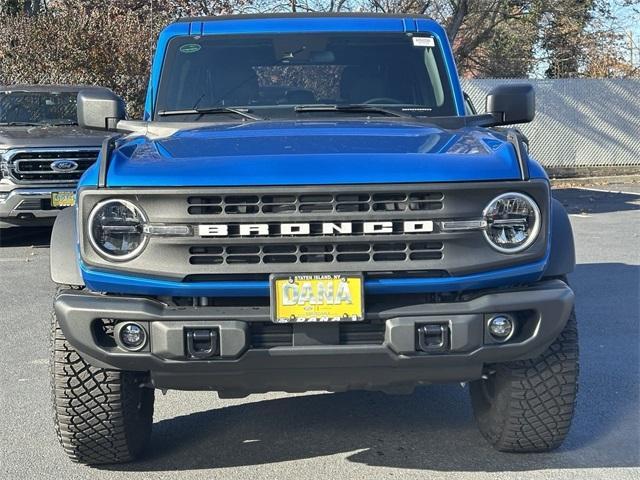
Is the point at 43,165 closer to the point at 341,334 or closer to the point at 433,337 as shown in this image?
the point at 341,334

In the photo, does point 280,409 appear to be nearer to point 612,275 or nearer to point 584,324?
point 584,324

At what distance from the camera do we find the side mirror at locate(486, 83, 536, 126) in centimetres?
505

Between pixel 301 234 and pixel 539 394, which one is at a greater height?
pixel 301 234

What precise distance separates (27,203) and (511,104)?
23.3 feet

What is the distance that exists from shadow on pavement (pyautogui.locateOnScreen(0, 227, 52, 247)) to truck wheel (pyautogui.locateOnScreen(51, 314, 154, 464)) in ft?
26.9

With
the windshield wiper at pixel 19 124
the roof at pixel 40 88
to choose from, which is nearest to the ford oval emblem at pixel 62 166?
the windshield wiper at pixel 19 124

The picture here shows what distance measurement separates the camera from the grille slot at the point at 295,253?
12.1ft


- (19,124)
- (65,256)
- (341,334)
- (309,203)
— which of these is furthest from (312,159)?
(19,124)

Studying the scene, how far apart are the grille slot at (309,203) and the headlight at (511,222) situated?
0.22 metres

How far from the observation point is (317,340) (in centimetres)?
367

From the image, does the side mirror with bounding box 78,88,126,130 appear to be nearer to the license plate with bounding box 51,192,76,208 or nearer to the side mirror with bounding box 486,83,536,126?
the side mirror with bounding box 486,83,536,126

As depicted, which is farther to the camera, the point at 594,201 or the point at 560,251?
the point at 594,201

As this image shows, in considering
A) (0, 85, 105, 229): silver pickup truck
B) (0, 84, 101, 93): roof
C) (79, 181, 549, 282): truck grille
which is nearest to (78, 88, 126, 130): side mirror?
(79, 181, 549, 282): truck grille

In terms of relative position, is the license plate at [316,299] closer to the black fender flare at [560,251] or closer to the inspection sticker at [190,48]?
the black fender flare at [560,251]
